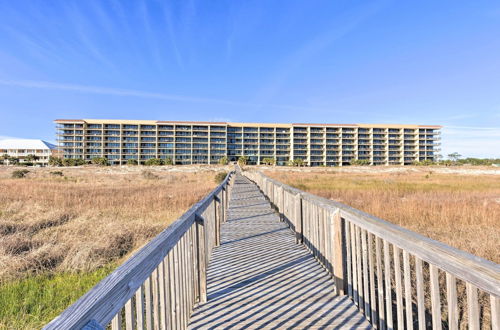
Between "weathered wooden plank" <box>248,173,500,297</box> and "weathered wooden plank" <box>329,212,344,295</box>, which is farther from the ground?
"weathered wooden plank" <box>248,173,500,297</box>

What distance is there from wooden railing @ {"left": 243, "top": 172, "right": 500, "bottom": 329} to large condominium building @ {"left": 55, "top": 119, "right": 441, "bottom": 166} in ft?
309

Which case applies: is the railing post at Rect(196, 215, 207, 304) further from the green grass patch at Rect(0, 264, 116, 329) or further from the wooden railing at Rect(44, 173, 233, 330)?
the green grass patch at Rect(0, 264, 116, 329)

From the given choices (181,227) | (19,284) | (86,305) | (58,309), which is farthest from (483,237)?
(19,284)

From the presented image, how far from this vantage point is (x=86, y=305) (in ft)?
Result: 3.25

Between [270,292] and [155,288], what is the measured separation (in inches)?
83.2

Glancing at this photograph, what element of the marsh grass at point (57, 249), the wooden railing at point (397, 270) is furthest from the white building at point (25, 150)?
the wooden railing at point (397, 270)

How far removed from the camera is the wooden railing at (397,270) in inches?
54.6

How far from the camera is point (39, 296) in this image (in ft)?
13.5

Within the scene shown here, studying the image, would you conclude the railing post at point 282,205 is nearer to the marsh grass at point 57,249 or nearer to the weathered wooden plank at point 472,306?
the marsh grass at point 57,249

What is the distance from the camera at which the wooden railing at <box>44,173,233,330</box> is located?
39.8 inches

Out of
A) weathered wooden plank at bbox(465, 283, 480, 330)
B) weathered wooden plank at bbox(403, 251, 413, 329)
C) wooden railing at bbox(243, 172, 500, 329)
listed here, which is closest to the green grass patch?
wooden railing at bbox(243, 172, 500, 329)

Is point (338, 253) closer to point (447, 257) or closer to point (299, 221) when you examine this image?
point (447, 257)

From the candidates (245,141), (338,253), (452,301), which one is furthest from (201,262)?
(245,141)

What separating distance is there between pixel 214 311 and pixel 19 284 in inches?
161
